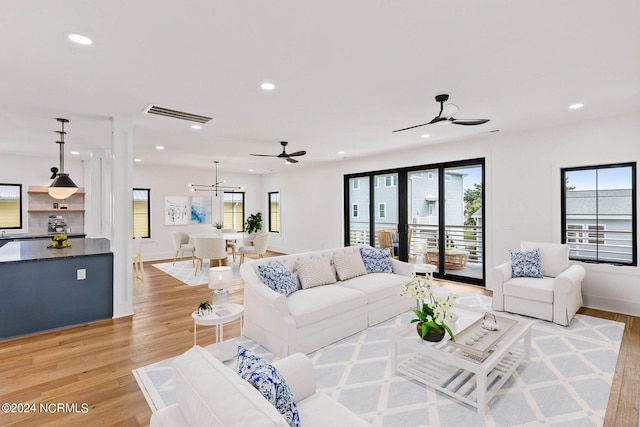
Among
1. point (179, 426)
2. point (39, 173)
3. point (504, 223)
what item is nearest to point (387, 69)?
point (179, 426)

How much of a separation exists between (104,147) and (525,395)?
764 cm

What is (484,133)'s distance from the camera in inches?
208

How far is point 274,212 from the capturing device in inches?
429

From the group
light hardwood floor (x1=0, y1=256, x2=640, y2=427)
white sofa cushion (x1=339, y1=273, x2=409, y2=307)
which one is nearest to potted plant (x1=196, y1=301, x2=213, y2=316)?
light hardwood floor (x1=0, y1=256, x2=640, y2=427)

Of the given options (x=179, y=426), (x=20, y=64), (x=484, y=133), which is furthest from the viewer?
(x=484, y=133)

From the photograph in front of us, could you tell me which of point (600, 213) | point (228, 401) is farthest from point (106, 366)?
point (600, 213)

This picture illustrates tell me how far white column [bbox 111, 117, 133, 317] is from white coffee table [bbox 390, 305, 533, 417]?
3.69 metres

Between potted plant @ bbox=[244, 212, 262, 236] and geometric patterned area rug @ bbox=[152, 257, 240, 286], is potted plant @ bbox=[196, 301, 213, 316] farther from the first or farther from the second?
potted plant @ bbox=[244, 212, 262, 236]

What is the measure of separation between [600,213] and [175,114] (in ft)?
19.9

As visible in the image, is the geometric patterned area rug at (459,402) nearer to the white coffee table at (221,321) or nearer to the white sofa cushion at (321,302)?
the white coffee table at (221,321)

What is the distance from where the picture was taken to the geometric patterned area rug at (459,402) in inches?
88.0

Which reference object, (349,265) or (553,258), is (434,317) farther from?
(553,258)

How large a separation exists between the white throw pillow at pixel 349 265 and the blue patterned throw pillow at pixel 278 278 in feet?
2.71

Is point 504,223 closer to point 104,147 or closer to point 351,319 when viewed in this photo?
point 351,319
